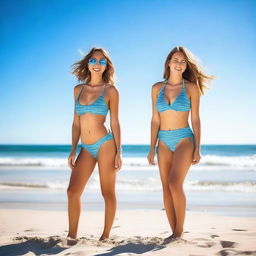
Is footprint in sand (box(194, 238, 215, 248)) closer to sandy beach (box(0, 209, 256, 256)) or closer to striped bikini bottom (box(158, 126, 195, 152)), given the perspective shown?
sandy beach (box(0, 209, 256, 256))

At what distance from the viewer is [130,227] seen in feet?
18.7

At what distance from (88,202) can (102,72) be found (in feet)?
14.5

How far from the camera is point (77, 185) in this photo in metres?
4.23

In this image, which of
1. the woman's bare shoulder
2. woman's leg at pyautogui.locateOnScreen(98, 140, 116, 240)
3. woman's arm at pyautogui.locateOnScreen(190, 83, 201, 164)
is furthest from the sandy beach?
the woman's bare shoulder

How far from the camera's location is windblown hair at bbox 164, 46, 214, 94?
14.4 ft

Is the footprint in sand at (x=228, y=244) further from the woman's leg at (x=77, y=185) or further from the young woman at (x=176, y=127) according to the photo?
the woman's leg at (x=77, y=185)

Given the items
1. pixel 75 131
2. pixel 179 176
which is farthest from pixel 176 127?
pixel 75 131

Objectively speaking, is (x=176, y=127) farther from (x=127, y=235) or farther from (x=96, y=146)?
(x=127, y=235)

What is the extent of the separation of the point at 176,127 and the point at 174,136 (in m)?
0.12

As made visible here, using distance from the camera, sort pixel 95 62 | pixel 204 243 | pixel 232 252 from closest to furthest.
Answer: pixel 232 252
pixel 204 243
pixel 95 62

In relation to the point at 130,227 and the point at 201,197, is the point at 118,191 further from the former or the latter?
the point at 130,227

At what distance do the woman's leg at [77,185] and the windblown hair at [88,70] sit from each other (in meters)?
0.96

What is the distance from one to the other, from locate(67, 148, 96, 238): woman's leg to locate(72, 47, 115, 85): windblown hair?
959 millimetres

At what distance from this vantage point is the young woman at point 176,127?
412 cm
